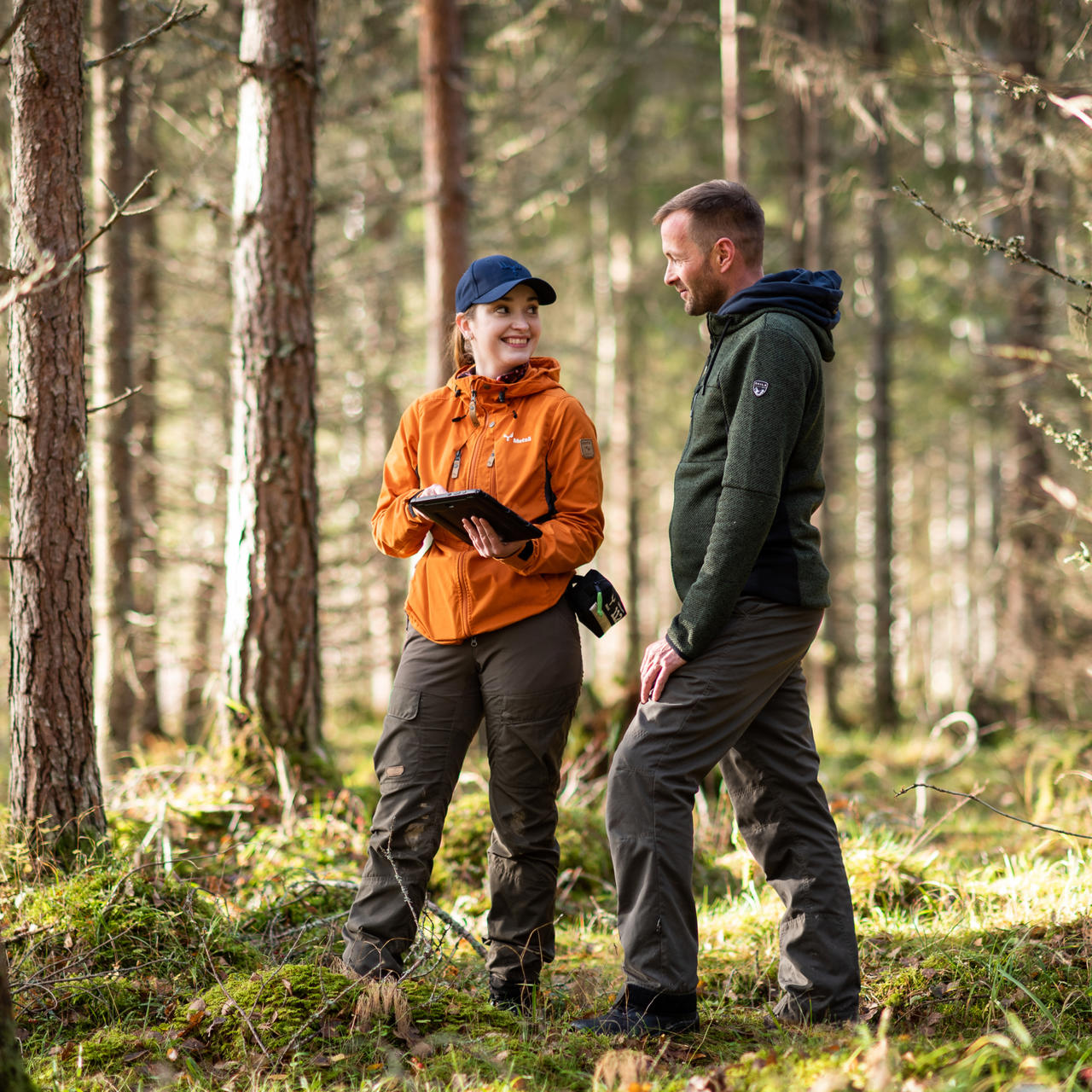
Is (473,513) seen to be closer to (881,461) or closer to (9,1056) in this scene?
(9,1056)

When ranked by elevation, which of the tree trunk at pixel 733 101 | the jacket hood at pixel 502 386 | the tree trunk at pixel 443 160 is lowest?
the jacket hood at pixel 502 386

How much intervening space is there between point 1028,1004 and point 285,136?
547 cm

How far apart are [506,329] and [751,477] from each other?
1.10m

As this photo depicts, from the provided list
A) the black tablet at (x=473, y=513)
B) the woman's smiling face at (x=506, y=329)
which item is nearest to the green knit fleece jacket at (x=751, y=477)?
the black tablet at (x=473, y=513)

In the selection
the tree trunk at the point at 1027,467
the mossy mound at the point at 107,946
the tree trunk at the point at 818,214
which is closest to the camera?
the mossy mound at the point at 107,946

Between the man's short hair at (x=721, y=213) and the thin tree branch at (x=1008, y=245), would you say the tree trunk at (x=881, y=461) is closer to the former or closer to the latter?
the thin tree branch at (x=1008, y=245)

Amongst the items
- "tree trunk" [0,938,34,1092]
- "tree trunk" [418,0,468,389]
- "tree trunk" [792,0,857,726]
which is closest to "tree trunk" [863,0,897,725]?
"tree trunk" [792,0,857,726]

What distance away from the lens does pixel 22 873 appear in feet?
12.3

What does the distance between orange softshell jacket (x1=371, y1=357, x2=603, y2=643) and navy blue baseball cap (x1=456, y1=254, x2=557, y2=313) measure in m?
0.28

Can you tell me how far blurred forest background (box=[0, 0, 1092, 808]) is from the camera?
26.0 feet

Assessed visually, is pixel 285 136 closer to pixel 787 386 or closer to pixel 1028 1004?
pixel 787 386

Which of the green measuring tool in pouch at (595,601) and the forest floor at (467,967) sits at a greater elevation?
the green measuring tool in pouch at (595,601)

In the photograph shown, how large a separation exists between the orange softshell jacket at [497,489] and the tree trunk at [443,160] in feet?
15.2

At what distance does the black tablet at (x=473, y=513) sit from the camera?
2.99 metres
